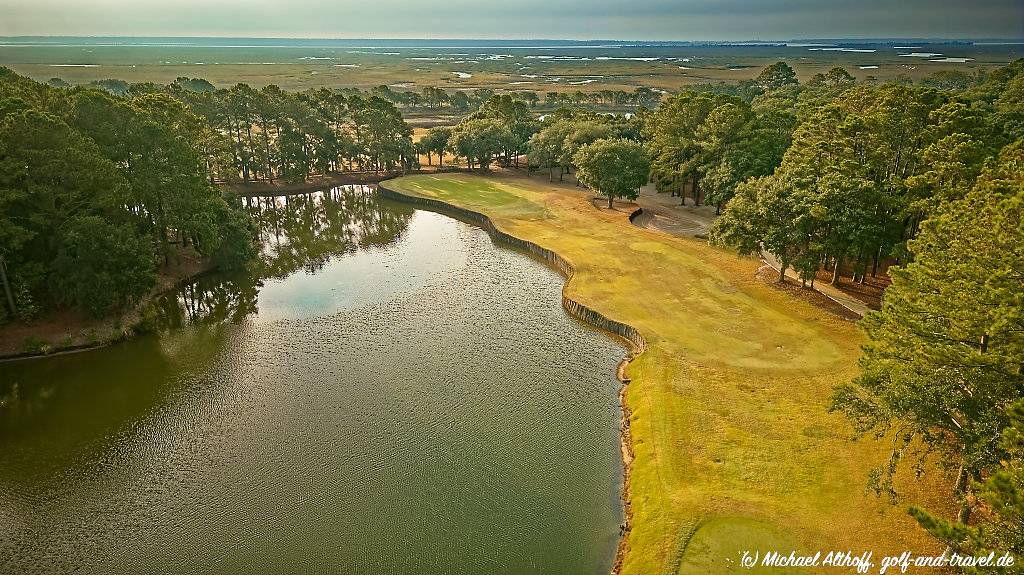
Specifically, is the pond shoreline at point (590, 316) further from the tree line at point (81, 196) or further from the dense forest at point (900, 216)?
the tree line at point (81, 196)

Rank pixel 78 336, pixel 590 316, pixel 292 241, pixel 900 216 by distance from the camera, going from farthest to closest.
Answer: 1. pixel 292 241
2. pixel 590 316
3. pixel 900 216
4. pixel 78 336

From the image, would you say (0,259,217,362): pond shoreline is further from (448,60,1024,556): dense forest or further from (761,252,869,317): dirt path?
(761,252,869,317): dirt path

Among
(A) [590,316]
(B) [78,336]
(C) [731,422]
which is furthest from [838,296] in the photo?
(B) [78,336]

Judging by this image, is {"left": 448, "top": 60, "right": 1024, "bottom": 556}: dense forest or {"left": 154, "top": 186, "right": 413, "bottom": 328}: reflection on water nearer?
{"left": 448, "top": 60, "right": 1024, "bottom": 556}: dense forest

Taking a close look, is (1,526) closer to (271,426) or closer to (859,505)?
(271,426)

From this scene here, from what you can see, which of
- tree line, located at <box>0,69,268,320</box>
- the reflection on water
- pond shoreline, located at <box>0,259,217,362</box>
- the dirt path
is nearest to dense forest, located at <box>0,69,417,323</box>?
tree line, located at <box>0,69,268,320</box>

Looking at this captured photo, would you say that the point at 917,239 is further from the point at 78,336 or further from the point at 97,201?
the point at 78,336

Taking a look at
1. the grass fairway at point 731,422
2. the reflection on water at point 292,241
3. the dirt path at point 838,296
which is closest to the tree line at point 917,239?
the dirt path at point 838,296
